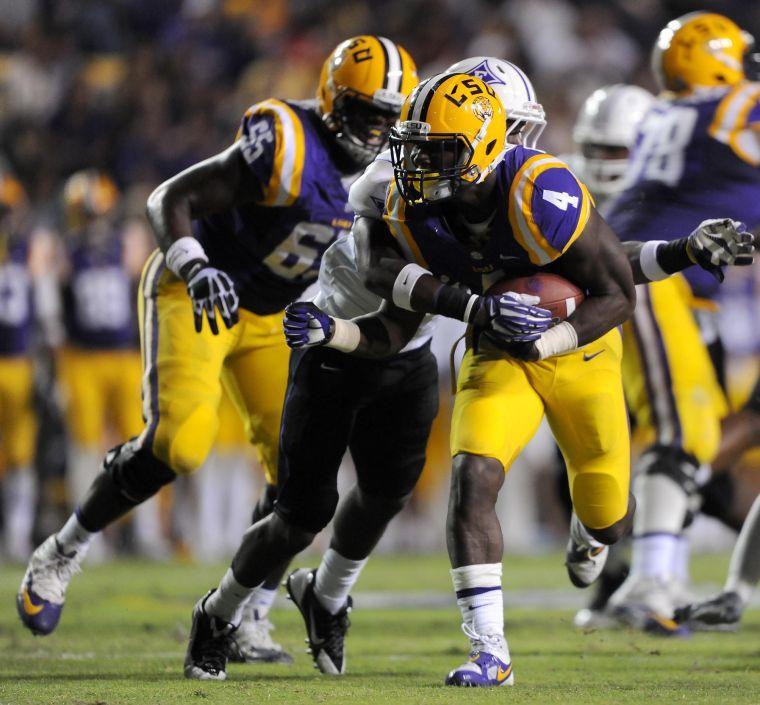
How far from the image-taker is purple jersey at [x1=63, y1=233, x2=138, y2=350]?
29.3 ft

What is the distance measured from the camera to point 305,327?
3.80 meters

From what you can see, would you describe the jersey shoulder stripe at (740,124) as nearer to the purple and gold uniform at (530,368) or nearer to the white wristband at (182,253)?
the purple and gold uniform at (530,368)

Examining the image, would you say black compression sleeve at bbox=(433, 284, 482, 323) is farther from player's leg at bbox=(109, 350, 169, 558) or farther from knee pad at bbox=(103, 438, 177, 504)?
player's leg at bbox=(109, 350, 169, 558)

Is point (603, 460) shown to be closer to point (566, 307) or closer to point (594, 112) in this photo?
point (566, 307)

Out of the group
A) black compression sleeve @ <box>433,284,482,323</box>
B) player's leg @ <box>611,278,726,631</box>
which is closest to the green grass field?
player's leg @ <box>611,278,726,631</box>

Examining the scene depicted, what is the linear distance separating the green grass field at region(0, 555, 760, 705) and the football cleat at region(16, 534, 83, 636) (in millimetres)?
106

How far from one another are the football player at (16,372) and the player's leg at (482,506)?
5.39 metres

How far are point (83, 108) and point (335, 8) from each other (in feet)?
7.14

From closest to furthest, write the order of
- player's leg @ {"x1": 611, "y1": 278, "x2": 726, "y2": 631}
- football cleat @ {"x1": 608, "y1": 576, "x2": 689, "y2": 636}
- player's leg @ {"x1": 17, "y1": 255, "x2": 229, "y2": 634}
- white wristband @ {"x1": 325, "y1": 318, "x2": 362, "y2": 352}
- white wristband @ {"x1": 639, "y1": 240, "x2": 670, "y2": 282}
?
1. white wristband @ {"x1": 325, "y1": 318, "x2": 362, "y2": 352}
2. white wristband @ {"x1": 639, "y1": 240, "x2": 670, "y2": 282}
3. player's leg @ {"x1": 17, "y1": 255, "x2": 229, "y2": 634}
4. football cleat @ {"x1": 608, "y1": 576, "x2": 689, "y2": 636}
5. player's leg @ {"x1": 611, "y1": 278, "x2": 726, "y2": 631}

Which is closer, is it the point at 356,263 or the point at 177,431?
the point at 356,263

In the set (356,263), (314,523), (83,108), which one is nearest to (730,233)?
(356,263)

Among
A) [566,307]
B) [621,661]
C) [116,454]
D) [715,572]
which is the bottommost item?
[715,572]

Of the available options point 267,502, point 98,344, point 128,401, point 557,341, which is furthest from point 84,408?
point 557,341

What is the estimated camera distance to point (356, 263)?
413cm
